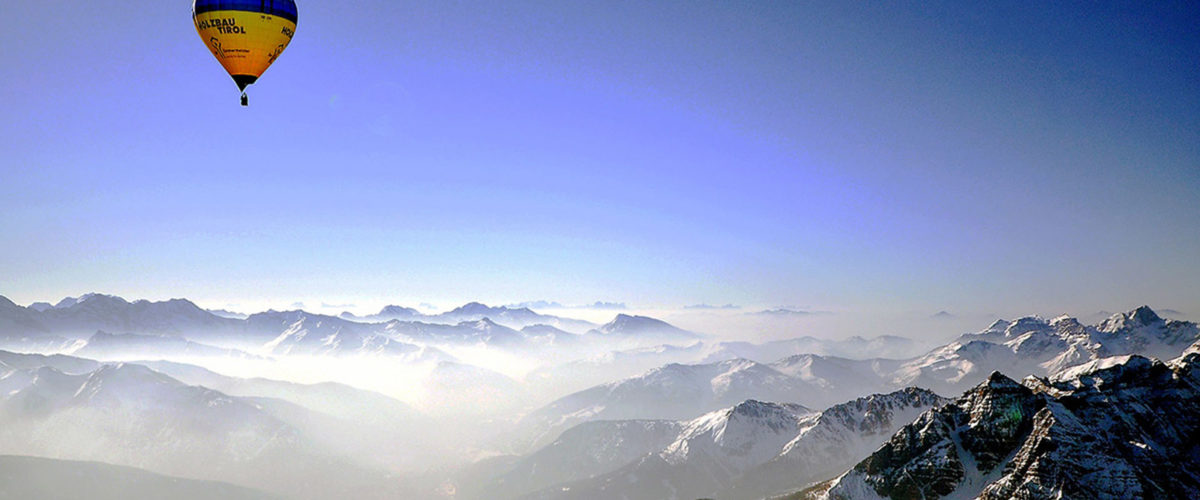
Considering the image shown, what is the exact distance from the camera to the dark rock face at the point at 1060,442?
134375 millimetres

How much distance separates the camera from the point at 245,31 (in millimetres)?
79125

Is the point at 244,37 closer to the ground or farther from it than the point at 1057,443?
farther from it

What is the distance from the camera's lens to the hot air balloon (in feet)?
257

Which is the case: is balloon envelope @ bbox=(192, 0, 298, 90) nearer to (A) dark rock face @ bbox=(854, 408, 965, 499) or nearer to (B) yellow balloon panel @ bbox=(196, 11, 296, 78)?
(B) yellow balloon panel @ bbox=(196, 11, 296, 78)

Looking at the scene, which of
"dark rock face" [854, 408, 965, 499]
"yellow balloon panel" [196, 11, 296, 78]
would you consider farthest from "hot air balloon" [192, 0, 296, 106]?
"dark rock face" [854, 408, 965, 499]

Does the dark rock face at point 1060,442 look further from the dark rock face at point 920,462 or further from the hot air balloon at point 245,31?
the hot air balloon at point 245,31

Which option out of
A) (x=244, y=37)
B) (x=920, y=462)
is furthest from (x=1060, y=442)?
(x=244, y=37)

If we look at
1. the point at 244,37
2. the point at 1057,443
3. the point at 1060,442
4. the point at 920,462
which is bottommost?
the point at 920,462

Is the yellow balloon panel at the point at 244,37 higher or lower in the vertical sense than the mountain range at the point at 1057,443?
higher

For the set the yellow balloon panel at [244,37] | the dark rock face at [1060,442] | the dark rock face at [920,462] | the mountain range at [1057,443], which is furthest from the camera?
the dark rock face at [920,462]

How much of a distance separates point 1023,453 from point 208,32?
204 meters

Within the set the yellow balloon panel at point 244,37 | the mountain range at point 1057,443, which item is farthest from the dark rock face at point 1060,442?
the yellow balloon panel at point 244,37

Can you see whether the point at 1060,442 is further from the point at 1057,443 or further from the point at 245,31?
the point at 245,31

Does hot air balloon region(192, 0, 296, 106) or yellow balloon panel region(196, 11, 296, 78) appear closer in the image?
hot air balloon region(192, 0, 296, 106)
